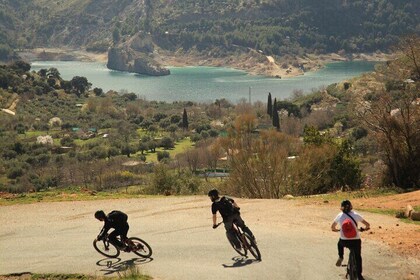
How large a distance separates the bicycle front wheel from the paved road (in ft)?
0.58

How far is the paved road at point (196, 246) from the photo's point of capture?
1291cm

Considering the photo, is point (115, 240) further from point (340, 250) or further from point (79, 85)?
point (79, 85)

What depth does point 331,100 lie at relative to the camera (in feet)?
427

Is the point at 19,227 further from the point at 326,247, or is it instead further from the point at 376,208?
the point at 376,208

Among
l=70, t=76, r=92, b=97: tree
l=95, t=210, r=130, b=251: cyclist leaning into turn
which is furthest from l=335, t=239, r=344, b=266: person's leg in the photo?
l=70, t=76, r=92, b=97: tree

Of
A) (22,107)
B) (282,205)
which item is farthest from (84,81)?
(282,205)

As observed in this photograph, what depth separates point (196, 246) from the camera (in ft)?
49.3

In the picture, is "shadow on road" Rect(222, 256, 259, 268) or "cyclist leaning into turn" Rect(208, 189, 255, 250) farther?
"cyclist leaning into turn" Rect(208, 189, 255, 250)

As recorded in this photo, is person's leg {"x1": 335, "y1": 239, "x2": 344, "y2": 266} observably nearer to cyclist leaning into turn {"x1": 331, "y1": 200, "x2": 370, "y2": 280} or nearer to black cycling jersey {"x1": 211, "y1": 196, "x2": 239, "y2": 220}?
cyclist leaning into turn {"x1": 331, "y1": 200, "x2": 370, "y2": 280}

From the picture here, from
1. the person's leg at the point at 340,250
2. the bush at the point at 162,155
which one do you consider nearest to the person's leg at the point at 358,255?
the person's leg at the point at 340,250

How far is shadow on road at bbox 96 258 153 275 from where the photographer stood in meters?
13.5

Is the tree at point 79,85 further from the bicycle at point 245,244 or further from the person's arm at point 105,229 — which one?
the bicycle at point 245,244

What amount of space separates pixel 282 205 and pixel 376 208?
11.1 ft

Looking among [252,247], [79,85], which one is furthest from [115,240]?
[79,85]
